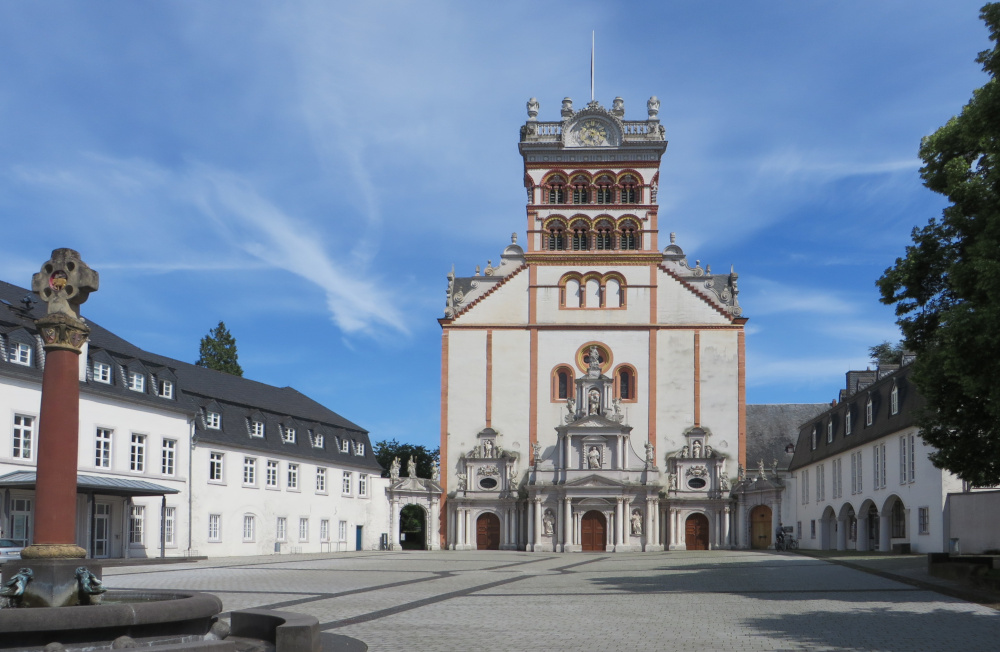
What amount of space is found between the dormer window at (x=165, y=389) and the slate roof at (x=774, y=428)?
4244 cm

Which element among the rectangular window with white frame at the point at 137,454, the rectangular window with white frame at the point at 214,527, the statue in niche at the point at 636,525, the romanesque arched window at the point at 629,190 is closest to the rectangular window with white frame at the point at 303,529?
the rectangular window with white frame at the point at 214,527

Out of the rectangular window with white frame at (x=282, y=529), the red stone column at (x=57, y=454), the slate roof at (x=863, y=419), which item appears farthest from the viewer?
the rectangular window with white frame at (x=282, y=529)

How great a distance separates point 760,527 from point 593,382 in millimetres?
12534

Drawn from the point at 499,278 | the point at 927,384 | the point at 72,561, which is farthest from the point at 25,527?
the point at 499,278

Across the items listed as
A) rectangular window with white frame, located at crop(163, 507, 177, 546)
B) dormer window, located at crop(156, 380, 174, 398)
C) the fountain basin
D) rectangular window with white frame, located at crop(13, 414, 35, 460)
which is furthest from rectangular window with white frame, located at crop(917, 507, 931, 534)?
the fountain basin

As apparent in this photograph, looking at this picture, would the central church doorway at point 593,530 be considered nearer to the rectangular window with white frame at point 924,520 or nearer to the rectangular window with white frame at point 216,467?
the rectangular window with white frame at point 924,520

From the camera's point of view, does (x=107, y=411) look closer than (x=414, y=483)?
→ Yes

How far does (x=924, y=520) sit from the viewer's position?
40.8 metres

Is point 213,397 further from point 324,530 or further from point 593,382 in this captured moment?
point 593,382

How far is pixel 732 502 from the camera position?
58.5m

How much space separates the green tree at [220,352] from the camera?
79.1m

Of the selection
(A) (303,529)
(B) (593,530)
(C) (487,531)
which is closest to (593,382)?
(B) (593,530)

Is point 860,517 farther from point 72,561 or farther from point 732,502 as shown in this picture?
point 72,561

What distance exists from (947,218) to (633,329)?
40.8 meters
